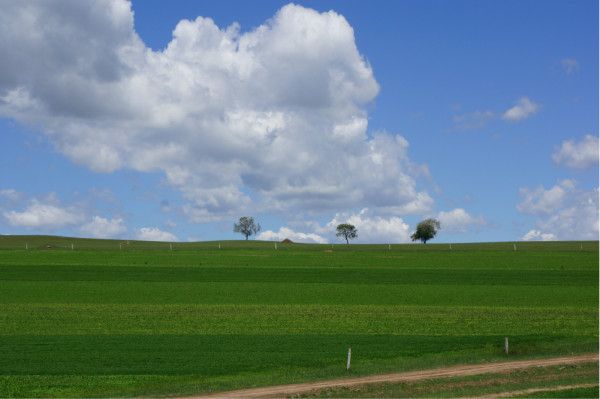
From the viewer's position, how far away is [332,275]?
260ft

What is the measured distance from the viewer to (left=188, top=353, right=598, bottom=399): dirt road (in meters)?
27.0

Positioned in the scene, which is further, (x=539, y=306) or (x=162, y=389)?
(x=539, y=306)

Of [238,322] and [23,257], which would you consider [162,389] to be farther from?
[23,257]

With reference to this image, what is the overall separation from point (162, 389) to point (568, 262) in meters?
77.7

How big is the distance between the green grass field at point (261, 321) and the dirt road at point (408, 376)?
1150 millimetres

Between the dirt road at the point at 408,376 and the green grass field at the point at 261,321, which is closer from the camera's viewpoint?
the dirt road at the point at 408,376

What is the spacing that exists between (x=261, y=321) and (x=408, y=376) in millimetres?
17149

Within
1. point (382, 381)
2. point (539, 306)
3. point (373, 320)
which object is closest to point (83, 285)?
point (373, 320)

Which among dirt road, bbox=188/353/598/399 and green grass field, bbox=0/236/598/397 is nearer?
dirt road, bbox=188/353/598/399

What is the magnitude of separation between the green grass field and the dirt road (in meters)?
1.15

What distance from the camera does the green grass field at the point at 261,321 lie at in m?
31.1

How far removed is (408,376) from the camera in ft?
97.7

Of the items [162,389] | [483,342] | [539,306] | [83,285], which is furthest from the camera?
[83,285]

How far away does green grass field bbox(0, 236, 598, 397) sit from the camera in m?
31.1
